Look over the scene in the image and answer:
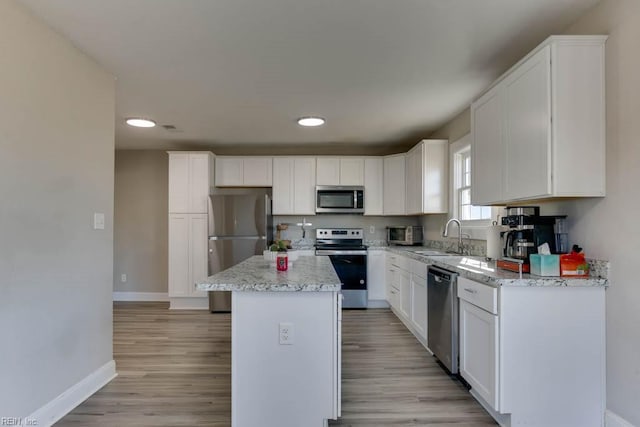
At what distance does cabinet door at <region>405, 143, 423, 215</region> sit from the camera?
4406 millimetres

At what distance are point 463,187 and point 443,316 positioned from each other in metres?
1.73

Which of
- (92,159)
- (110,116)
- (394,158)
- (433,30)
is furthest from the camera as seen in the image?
(394,158)

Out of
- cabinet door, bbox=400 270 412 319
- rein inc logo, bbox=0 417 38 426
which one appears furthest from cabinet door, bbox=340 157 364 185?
rein inc logo, bbox=0 417 38 426

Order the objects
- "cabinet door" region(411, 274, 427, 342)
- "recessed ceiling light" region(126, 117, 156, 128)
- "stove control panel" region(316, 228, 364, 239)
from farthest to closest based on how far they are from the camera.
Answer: "stove control panel" region(316, 228, 364, 239) < "recessed ceiling light" region(126, 117, 156, 128) < "cabinet door" region(411, 274, 427, 342)

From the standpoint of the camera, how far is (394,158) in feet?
16.8

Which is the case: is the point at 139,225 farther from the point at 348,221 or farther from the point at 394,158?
the point at 394,158

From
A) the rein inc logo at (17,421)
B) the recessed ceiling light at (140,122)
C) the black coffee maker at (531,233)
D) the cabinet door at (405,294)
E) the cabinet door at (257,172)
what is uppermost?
the recessed ceiling light at (140,122)

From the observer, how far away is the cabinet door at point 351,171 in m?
5.21

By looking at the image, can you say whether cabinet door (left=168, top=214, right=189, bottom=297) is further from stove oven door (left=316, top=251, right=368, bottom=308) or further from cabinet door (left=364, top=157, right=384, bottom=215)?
cabinet door (left=364, top=157, right=384, bottom=215)

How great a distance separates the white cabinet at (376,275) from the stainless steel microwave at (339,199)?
0.71 meters

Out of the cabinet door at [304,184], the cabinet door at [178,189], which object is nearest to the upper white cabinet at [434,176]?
the cabinet door at [304,184]

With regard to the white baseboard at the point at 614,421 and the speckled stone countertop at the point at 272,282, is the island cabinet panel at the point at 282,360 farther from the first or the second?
the white baseboard at the point at 614,421

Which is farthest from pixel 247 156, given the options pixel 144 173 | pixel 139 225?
pixel 139 225

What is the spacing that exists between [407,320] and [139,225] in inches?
166
